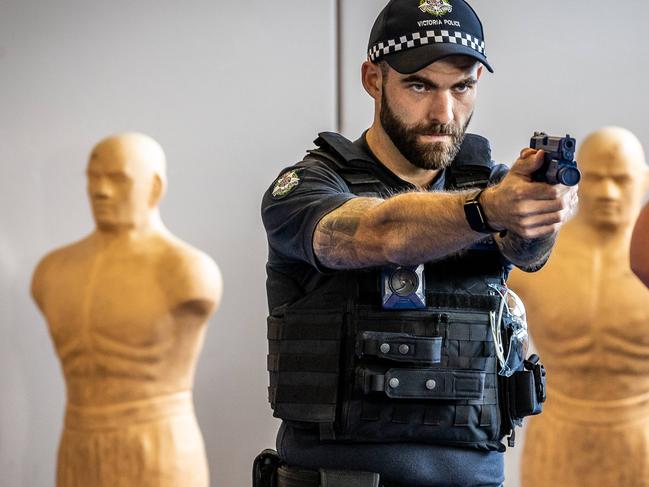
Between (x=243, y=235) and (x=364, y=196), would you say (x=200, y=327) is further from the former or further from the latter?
(x=243, y=235)

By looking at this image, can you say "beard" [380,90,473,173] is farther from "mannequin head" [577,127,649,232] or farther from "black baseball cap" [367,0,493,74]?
"mannequin head" [577,127,649,232]

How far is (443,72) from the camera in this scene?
190 centimetres

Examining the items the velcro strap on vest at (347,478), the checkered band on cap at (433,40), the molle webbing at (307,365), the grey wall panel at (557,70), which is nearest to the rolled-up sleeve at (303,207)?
the molle webbing at (307,365)

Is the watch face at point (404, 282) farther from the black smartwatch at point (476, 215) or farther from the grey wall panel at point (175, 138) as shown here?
the grey wall panel at point (175, 138)

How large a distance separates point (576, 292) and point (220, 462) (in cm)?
76

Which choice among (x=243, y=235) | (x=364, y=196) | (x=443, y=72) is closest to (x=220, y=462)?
(x=243, y=235)

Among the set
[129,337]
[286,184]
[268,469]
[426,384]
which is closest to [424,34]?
[286,184]

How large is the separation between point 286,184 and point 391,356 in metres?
0.30

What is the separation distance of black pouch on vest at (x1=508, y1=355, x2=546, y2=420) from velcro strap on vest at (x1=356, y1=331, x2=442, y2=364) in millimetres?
153

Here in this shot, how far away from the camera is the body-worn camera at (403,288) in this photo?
6.15ft

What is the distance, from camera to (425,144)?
6.30 feet

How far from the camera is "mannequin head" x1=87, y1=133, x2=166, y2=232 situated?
1.84 meters

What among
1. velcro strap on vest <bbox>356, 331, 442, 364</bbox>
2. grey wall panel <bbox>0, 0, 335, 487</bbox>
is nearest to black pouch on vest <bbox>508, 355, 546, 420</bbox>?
velcro strap on vest <bbox>356, 331, 442, 364</bbox>

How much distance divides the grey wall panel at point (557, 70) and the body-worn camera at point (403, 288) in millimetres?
657
